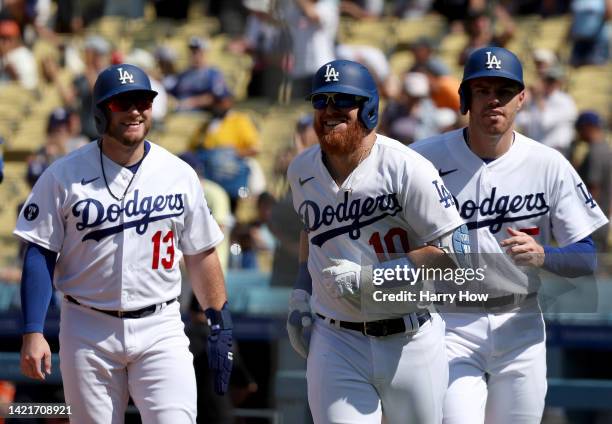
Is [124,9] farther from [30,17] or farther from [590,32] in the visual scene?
[590,32]

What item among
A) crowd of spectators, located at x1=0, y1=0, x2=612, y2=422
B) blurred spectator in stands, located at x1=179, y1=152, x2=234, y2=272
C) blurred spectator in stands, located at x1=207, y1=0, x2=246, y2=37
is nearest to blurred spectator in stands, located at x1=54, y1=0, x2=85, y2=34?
crowd of spectators, located at x1=0, y1=0, x2=612, y2=422

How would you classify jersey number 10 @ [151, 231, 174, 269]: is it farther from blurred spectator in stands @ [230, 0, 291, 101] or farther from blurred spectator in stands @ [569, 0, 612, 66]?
blurred spectator in stands @ [569, 0, 612, 66]


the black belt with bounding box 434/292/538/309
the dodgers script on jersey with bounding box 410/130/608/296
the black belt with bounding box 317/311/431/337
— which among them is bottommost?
the black belt with bounding box 317/311/431/337

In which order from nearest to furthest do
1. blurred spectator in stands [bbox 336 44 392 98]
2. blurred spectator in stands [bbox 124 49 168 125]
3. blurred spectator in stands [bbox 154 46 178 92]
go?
blurred spectator in stands [bbox 336 44 392 98], blurred spectator in stands [bbox 124 49 168 125], blurred spectator in stands [bbox 154 46 178 92]

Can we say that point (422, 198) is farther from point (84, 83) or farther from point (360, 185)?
point (84, 83)

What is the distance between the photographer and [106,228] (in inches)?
209

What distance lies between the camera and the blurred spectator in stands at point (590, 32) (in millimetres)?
11523

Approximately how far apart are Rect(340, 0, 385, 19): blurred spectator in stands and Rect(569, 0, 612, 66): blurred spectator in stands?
2464 millimetres

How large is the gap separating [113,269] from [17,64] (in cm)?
909

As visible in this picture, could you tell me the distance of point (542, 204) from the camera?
17.7 feet

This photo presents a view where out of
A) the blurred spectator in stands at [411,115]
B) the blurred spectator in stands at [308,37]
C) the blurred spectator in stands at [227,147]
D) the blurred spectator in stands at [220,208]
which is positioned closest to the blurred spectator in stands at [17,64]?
the blurred spectator in stands at [308,37]

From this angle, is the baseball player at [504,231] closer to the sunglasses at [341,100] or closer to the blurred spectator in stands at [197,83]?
the sunglasses at [341,100]

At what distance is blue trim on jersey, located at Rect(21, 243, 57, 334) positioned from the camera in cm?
525

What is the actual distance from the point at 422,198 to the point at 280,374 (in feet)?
10.0
